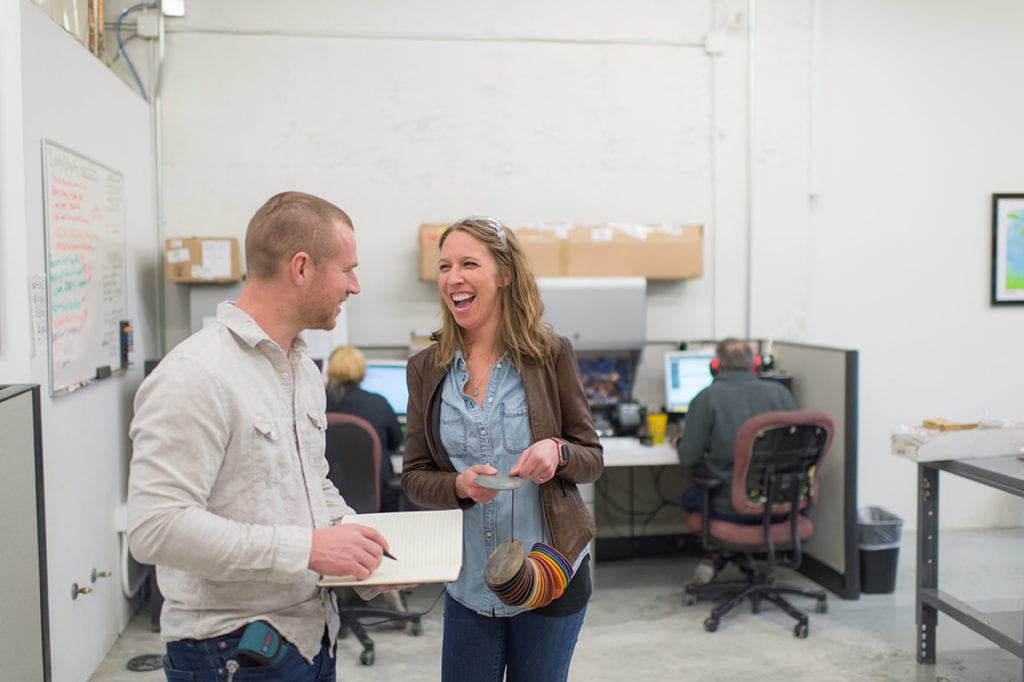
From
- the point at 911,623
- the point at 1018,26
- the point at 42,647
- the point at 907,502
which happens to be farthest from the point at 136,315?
the point at 1018,26

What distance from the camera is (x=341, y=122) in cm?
452

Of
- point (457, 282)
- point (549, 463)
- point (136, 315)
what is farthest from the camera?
point (136, 315)

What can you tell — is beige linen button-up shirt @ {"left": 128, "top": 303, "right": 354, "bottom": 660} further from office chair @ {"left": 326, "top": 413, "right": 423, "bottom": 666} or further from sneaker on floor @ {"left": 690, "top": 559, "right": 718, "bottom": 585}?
sneaker on floor @ {"left": 690, "top": 559, "right": 718, "bottom": 585}

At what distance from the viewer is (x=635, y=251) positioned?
14.7 ft

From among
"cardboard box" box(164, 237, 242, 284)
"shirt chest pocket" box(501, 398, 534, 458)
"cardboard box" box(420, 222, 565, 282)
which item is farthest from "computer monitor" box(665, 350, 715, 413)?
"shirt chest pocket" box(501, 398, 534, 458)

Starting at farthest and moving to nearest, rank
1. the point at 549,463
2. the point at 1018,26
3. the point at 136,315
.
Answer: the point at 1018,26 → the point at 136,315 → the point at 549,463

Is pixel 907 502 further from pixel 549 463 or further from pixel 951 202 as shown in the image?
pixel 549 463

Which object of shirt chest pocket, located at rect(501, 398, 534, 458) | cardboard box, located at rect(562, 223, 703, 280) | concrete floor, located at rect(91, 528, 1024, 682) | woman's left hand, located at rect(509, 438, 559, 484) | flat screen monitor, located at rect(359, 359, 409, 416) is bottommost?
concrete floor, located at rect(91, 528, 1024, 682)

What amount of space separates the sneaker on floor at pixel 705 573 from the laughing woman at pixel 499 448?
2.53m

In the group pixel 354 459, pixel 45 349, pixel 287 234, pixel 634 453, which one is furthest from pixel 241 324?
pixel 634 453

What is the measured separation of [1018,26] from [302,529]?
5.36m

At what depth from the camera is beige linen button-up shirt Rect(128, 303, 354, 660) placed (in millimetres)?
1148

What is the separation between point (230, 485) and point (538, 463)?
22.3 inches

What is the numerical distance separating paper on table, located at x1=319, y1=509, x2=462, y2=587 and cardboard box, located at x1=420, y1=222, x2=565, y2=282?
287cm
